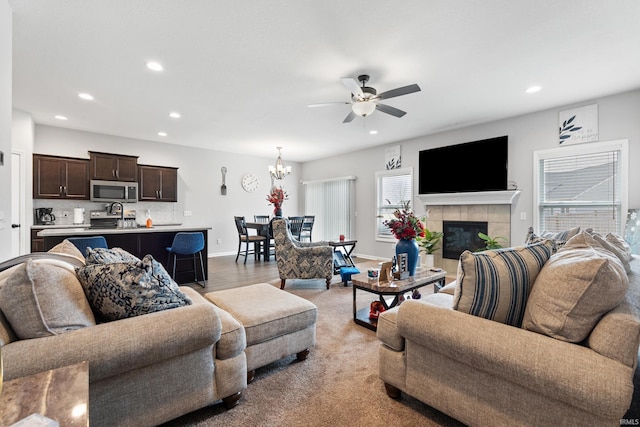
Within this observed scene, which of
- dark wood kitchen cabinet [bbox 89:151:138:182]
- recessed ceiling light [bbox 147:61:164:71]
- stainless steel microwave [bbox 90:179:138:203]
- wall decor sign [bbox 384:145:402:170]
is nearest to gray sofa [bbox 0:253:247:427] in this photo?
recessed ceiling light [bbox 147:61:164:71]

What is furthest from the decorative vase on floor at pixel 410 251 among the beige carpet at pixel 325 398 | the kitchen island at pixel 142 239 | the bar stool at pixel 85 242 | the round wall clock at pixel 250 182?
the round wall clock at pixel 250 182

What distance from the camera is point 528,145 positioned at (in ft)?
14.6

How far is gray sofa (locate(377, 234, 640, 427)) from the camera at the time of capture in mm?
1078

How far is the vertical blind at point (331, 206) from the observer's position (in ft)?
24.1

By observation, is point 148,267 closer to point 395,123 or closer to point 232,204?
point 395,123

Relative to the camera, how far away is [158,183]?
620 cm

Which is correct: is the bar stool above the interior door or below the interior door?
below

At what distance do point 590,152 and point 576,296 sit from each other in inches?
155

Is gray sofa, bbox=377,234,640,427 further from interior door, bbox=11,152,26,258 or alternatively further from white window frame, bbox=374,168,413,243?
interior door, bbox=11,152,26,258

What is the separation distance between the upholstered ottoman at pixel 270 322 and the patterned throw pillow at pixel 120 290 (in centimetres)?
61

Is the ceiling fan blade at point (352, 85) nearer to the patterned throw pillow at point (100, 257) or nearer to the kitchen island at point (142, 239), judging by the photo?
the patterned throw pillow at point (100, 257)

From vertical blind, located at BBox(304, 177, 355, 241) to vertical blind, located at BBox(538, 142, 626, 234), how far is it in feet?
12.7

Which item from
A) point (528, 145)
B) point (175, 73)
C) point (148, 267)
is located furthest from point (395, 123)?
point (148, 267)

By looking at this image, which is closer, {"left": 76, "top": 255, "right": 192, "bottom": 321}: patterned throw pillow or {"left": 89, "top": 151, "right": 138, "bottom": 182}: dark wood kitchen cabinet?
{"left": 76, "top": 255, "right": 192, "bottom": 321}: patterned throw pillow
